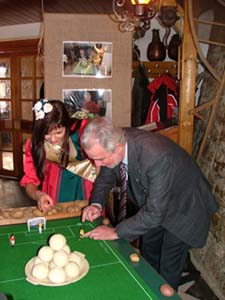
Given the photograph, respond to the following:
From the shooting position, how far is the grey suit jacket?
1.70 metres

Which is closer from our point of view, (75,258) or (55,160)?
(75,258)

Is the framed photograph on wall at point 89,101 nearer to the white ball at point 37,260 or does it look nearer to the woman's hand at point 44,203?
the woman's hand at point 44,203

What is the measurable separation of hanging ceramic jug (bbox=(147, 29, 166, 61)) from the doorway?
206 centimetres

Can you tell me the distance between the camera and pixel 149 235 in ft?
7.48

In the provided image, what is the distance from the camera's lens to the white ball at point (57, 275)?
1338 millimetres

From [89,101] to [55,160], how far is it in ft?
3.12

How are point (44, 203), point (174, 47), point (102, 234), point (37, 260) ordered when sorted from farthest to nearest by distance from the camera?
point (174, 47) < point (44, 203) < point (102, 234) < point (37, 260)

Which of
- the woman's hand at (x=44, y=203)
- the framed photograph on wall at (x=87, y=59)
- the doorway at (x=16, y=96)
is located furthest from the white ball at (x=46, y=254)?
the doorway at (x=16, y=96)

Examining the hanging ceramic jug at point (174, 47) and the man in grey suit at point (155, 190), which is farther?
the hanging ceramic jug at point (174, 47)

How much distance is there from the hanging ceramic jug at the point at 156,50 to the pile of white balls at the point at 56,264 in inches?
125

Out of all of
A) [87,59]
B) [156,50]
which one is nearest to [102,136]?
[87,59]

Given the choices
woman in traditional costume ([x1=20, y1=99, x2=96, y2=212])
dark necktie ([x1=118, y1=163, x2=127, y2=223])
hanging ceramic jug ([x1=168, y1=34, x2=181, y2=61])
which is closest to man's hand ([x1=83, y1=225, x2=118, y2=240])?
dark necktie ([x1=118, y1=163, x2=127, y2=223])

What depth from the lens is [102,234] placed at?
1730 mm

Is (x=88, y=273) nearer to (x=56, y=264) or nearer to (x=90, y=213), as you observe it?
(x=56, y=264)
